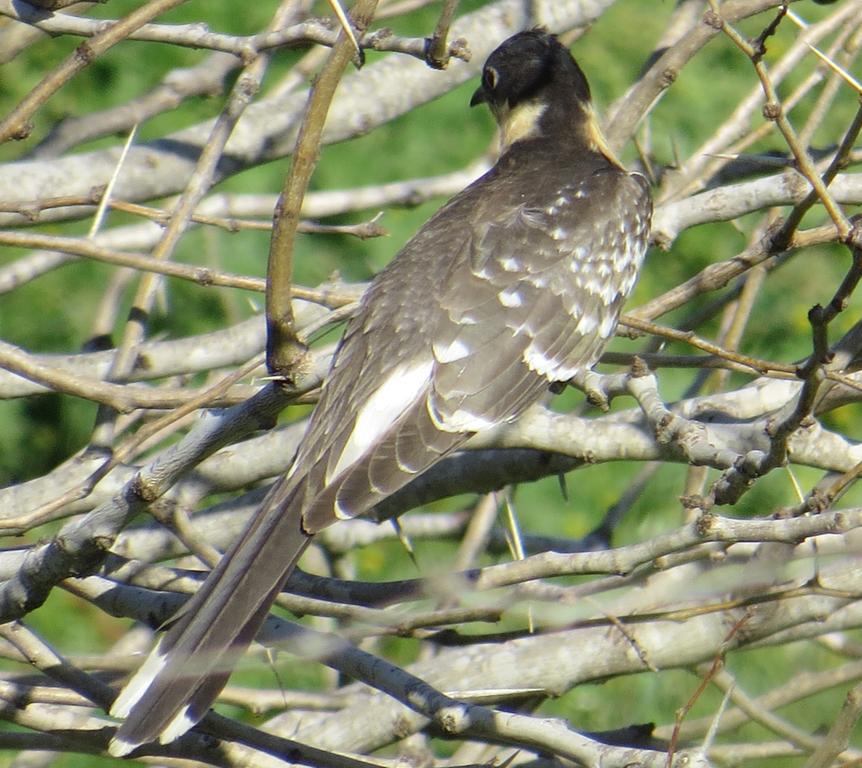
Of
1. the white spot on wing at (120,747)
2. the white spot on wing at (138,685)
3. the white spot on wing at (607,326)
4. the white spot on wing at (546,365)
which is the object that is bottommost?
the white spot on wing at (120,747)

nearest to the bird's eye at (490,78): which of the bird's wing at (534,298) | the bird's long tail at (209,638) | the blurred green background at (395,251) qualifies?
the bird's wing at (534,298)

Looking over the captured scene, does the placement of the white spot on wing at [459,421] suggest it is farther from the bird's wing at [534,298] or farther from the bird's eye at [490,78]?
the bird's eye at [490,78]

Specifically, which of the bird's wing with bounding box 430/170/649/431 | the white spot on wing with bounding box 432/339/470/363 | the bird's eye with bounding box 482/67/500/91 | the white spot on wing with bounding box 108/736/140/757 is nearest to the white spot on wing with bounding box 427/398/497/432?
the bird's wing with bounding box 430/170/649/431

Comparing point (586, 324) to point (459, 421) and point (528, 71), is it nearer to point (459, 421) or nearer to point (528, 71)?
point (459, 421)

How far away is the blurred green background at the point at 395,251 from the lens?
6207 mm

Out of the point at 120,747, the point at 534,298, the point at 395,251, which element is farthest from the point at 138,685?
the point at 395,251

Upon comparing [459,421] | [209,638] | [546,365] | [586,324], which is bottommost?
[209,638]

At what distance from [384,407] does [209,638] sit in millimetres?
1056

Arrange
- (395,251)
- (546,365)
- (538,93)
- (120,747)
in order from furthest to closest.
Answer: (395,251) → (538,93) → (546,365) → (120,747)

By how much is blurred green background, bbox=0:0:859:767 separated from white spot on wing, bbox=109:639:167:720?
2646 mm

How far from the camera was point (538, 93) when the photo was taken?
205 inches

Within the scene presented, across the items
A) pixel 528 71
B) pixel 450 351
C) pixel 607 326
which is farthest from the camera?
pixel 528 71

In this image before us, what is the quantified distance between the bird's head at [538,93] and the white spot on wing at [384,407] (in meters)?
1.50

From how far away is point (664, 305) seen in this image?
3855 mm
